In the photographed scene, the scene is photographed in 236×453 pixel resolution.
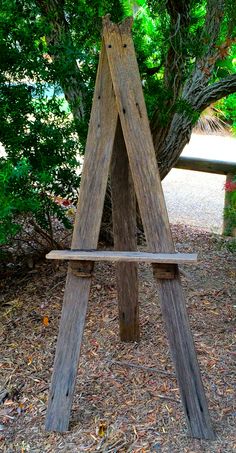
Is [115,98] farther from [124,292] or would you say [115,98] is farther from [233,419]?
[233,419]

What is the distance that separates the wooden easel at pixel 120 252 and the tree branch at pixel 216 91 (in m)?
1.79

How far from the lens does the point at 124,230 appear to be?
2961 mm

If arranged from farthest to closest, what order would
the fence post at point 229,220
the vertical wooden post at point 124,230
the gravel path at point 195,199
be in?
the gravel path at point 195,199 → the fence post at point 229,220 → the vertical wooden post at point 124,230

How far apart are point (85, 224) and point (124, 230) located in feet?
1.78

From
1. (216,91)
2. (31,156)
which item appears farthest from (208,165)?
(31,156)

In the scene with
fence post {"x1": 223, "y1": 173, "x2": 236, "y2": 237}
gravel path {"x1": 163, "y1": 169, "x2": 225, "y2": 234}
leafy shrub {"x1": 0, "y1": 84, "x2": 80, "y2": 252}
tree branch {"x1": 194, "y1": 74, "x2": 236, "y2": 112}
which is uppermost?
tree branch {"x1": 194, "y1": 74, "x2": 236, "y2": 112}

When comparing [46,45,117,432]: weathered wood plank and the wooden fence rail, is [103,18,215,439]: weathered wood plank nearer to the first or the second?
[46,45,117,432]: weathered wood plank

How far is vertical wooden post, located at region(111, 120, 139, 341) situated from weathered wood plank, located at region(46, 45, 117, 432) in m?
0.13

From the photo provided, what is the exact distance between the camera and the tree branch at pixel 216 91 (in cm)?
408

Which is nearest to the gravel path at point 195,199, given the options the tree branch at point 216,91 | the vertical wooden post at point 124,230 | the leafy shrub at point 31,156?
the tree branch at point 216,91

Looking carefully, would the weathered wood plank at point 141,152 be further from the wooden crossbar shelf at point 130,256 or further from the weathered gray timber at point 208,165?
the weathered gray timber at point 208,165

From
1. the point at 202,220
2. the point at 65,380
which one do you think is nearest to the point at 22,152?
the point at 65,380

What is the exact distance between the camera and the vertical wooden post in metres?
2.80

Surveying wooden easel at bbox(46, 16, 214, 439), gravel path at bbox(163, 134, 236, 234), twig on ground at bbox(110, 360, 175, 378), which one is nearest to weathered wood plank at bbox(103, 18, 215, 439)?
wooden easel at bbox(46, 16, 214, 439)
